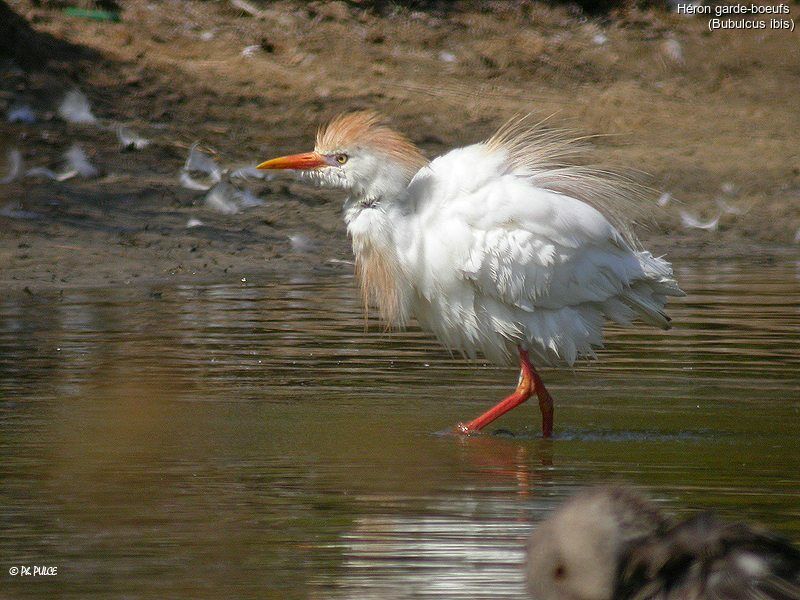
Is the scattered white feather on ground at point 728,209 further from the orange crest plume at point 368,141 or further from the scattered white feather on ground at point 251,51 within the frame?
the orange crest plume at point 368,141

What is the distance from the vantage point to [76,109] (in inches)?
669

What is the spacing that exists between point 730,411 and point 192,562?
12.7 ft

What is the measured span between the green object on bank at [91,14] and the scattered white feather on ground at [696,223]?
7.62 m

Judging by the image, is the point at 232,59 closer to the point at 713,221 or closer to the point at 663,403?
the point at 713,221

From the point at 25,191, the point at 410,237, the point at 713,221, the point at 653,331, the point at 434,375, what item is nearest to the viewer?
the point at 410,237

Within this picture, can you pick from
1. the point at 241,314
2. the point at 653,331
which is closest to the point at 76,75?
the point at 241,314

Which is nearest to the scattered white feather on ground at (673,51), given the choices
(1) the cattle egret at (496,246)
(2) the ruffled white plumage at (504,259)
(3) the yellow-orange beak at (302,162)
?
(1) the cattle egret at (496,246)

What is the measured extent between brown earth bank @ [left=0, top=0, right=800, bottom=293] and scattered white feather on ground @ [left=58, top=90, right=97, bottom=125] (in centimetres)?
13

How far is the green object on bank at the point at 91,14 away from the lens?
19.6 meters

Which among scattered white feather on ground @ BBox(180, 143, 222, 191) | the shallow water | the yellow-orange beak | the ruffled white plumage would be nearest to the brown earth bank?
scattered white feather on ground @ BBox(180, 143, 222, 191)

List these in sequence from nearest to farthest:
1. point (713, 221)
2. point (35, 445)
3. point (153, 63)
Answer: point (35, 445)
point (713, 221)
point (153, 63)

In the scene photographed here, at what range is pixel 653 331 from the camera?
11.6 metres

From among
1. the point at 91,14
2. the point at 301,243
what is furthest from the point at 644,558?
the point at 91,14

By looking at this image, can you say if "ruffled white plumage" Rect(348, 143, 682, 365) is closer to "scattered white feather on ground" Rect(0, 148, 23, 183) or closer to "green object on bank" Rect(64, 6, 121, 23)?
"scattered white feather on ground" Rect(0, 148, 23, 183)
